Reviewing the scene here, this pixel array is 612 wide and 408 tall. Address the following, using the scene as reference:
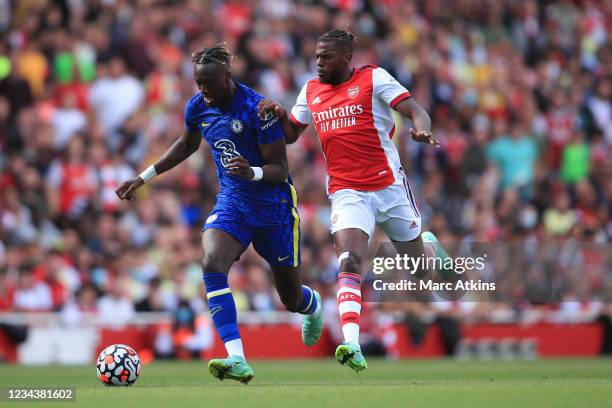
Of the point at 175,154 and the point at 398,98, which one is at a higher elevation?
the point at 398,98

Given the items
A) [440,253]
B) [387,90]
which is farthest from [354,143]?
[440,253]

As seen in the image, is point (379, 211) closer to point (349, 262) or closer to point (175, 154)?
point (349, 262)

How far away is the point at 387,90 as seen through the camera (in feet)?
37.8

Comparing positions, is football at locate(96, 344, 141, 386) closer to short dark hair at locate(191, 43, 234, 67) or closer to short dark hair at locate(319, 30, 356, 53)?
short dark hair at locate(191, 43, 234, 67)

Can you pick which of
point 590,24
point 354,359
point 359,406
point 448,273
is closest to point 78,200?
point 448,273

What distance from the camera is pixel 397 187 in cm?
1185

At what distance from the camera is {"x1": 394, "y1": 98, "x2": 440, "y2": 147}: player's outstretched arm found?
34.5 feet

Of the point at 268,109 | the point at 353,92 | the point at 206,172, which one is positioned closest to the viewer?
the point at 268,109

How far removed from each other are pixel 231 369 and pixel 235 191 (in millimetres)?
1558

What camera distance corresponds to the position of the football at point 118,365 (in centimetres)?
1084

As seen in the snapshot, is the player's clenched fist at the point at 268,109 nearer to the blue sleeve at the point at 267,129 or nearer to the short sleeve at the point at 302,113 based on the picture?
the blue sleeve at the point at 267,129

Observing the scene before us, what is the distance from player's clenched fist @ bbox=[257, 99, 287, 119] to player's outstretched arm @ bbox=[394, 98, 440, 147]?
1.09 m

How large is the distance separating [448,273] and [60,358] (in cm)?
733

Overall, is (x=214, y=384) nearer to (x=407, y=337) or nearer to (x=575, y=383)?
(x=575, y=383)
